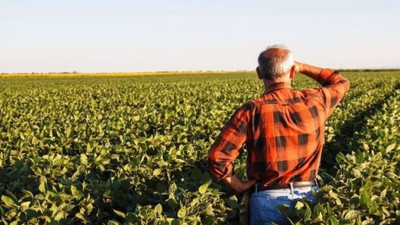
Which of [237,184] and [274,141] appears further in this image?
[237,184]

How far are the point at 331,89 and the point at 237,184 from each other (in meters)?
1.05

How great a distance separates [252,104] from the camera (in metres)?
3.09

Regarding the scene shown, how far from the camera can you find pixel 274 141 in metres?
3.14

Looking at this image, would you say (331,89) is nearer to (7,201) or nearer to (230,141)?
(230,141)

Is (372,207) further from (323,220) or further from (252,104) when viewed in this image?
(252,104)

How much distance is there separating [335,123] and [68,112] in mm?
8392

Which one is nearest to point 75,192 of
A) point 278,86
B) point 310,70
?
point 278,86

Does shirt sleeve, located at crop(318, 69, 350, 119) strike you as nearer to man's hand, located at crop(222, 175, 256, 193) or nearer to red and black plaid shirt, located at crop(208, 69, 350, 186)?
red and black plaid shirt, located at crop(208, 69, 350, 186)

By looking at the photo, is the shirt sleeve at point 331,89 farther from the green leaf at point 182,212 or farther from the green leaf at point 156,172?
the green leaf at point 156,172

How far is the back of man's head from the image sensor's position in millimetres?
3029

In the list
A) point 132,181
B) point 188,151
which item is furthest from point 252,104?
point 188,151

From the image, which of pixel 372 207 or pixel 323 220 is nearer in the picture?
pixel 323 220

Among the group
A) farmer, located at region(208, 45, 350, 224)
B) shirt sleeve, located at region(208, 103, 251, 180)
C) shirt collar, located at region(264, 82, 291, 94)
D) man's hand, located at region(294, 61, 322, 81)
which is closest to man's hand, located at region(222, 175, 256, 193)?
farmer, located at region(208, 45, 350, 224)

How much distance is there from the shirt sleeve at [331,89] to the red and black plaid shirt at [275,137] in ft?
0.36
